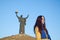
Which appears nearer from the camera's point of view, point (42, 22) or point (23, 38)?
point (42, 22)

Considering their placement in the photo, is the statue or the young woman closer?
the young woman

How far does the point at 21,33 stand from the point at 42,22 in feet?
78.7

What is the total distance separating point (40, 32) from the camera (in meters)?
3.00

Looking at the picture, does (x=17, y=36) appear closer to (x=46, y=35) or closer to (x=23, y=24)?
(x=23, y=24)

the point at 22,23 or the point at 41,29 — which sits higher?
the point at 22,23

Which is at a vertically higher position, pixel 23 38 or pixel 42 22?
pixel 42 22

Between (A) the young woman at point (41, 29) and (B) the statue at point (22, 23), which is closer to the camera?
(A) the young woman at point (41, 29)

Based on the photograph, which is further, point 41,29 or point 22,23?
point 22,23

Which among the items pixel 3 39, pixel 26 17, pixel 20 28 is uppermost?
pixel 26 17

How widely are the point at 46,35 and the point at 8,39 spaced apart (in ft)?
73.4

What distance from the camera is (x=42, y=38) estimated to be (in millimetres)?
2902

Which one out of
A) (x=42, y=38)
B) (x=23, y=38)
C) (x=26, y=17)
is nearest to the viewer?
(x=42, y=38)

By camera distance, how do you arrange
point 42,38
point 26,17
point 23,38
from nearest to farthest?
point 42,38 → point 23,38 → point 26,17

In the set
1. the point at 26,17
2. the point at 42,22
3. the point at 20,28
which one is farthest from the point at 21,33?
the point at 42,22
